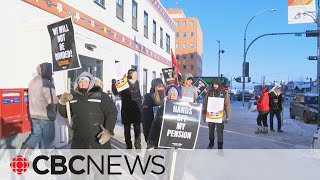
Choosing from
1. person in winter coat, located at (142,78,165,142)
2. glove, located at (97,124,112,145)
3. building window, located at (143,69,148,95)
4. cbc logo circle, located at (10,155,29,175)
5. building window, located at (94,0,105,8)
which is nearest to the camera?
glove, located at (97,124,112,145)

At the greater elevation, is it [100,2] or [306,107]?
[100,2]

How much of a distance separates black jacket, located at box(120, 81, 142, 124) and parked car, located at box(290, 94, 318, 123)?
12.5m

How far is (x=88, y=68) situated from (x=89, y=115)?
7.50 m

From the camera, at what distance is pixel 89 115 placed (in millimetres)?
4422

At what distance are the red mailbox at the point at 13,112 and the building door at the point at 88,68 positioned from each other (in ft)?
11.0

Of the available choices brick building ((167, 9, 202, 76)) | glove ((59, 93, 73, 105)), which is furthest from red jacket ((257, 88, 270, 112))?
brick building ((167, 9, 202, 76))

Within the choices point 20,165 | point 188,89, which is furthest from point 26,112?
point 188,89

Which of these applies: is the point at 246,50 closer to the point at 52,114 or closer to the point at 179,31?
the point at 52,114

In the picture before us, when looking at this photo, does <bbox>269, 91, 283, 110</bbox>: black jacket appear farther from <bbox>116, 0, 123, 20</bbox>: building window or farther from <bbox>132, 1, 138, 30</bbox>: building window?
<bbox>132, 1, 138, 30</bbox>: building window

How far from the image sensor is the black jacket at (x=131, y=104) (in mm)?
7602

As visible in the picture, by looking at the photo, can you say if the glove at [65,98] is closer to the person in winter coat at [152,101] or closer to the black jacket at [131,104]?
the person in winter coat at [152,101]

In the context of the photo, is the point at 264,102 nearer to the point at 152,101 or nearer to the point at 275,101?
the point at 275,101

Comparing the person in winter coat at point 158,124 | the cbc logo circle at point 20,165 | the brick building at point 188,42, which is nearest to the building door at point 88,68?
the cbc logo circle at point 20,165

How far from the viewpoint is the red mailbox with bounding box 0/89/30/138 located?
6438 mm
